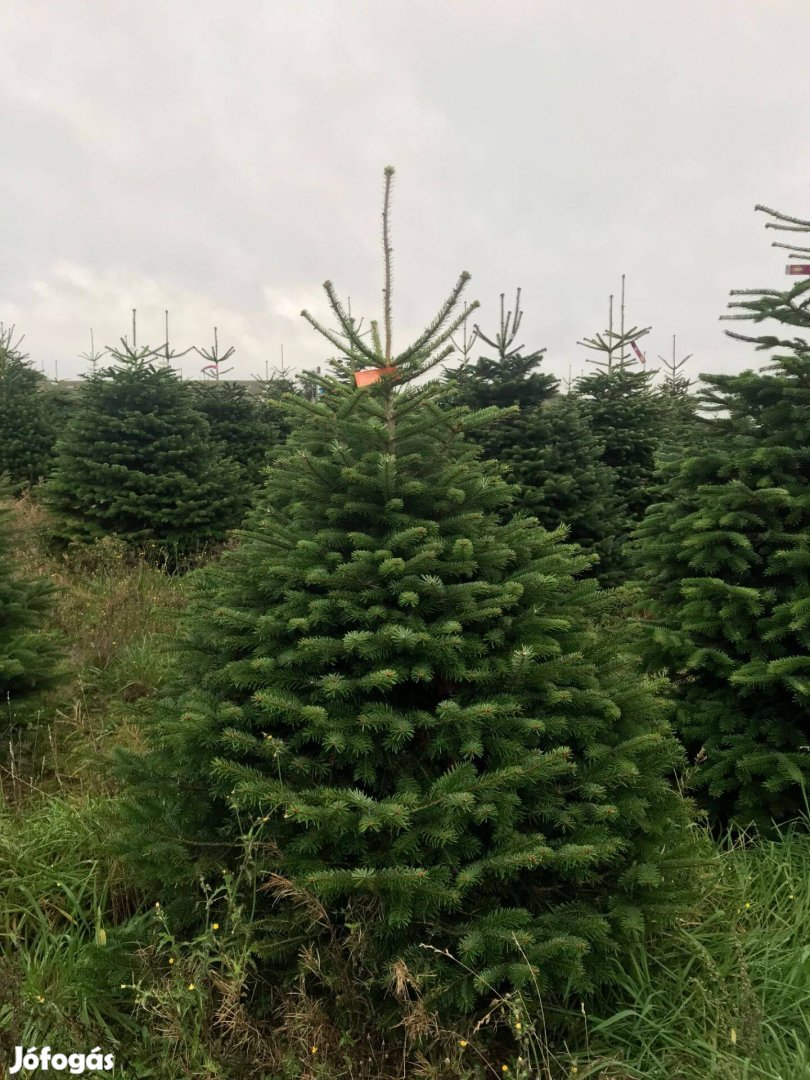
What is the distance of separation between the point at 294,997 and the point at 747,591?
277 cm

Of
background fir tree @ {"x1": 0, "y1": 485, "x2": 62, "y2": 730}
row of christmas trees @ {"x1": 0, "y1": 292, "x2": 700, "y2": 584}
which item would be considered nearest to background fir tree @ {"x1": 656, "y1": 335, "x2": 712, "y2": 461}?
row of christmas trees @ {"x1": 0, "y1": 292, "x2": 700, "y2": 584}

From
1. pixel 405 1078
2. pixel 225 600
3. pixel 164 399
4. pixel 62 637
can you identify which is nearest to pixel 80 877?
pixel 225 600

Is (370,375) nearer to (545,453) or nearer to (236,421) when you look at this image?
(545,453)

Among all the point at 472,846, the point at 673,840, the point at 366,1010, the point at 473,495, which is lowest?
the point at 366,1010

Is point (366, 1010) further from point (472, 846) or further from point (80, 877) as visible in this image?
point (80, 877)

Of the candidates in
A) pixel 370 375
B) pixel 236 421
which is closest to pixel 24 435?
pixel 236 421

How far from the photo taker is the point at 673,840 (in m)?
2.67

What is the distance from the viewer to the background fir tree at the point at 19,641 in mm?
4039

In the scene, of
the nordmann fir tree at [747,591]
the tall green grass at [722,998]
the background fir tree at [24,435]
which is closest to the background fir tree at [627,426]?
the nordmann fir tree at [747,591]

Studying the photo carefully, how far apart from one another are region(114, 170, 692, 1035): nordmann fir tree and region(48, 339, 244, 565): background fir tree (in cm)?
511

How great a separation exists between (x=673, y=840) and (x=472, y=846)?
898mm

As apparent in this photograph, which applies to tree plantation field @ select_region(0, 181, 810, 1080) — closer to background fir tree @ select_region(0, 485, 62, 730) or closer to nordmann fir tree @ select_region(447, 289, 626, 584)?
background fir tree @ select_region(0, 485, 62, 730)

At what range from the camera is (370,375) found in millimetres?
2900

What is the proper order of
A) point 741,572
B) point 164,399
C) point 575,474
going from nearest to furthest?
point 741,572
point 575,474
point 164,399
